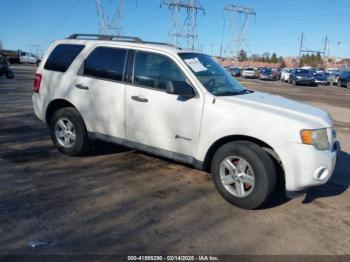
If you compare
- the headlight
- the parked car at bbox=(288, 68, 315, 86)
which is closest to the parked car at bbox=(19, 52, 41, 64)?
the parked car at bbox=(288, 68, 315, 86)

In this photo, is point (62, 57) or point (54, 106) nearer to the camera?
point (62, 57)

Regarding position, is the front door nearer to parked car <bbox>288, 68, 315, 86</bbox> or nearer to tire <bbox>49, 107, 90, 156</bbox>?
tire <bbox>49, 107, 90, 156</bbox>

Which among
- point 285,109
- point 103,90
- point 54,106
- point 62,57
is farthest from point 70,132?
point 285,109

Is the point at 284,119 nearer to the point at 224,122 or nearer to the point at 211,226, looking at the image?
the point at 224,122

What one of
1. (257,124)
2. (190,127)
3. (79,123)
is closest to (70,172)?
(79,123)

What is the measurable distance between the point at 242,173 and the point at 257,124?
630 mm

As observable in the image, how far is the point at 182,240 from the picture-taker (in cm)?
393

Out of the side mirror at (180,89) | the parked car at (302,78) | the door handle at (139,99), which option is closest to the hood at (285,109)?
the side mirror at (180,89)

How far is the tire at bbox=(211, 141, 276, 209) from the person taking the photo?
4.62 metres

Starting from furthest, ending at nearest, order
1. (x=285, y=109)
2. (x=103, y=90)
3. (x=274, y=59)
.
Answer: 1. (x=274, y=59)
2. (x=103, y=90)
3. (x=285, y=109)

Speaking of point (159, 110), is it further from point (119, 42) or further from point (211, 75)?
point (119, 42)

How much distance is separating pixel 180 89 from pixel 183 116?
14.2 inches

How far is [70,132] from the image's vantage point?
6484 mm

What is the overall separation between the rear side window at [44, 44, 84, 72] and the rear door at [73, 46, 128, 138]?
0.32m
